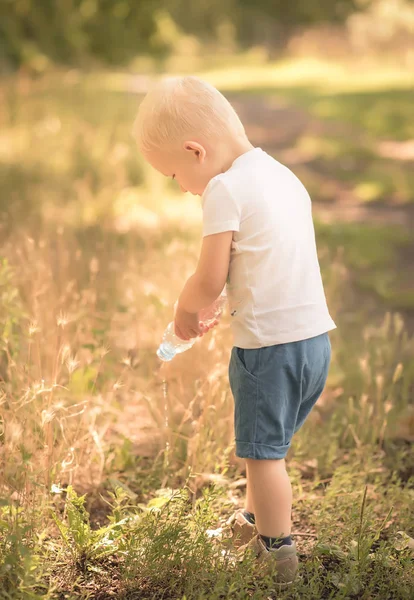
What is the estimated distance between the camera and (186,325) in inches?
90.4

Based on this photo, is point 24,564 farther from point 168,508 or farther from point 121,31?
point 121,31

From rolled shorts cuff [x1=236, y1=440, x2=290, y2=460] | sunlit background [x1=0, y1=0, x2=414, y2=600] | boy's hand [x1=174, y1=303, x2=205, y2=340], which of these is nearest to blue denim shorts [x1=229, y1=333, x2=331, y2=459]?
rolled shorts cuff [x1=236, y1=440, x2=290, y2=460]

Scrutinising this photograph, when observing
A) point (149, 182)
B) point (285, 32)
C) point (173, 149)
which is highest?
point (285, 32)

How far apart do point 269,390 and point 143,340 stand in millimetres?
1674

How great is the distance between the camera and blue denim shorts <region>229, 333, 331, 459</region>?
2213mm

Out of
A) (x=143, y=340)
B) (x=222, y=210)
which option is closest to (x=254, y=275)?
(x=222, y=210)

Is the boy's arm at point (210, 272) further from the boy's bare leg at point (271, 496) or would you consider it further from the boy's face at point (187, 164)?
the boy's bare leg at point (271, 496)

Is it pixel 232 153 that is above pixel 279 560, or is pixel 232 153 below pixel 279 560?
above

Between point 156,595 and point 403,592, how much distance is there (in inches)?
27.0

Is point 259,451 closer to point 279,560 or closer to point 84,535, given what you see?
point 279,560

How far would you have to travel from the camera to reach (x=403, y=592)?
219cm

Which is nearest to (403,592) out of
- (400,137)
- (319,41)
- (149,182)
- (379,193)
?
(149,182)

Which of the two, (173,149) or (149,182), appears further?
(149,182)

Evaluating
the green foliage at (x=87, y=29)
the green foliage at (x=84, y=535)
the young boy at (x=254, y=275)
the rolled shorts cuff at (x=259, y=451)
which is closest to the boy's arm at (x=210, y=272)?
the young boy at (x=254, y=275)
